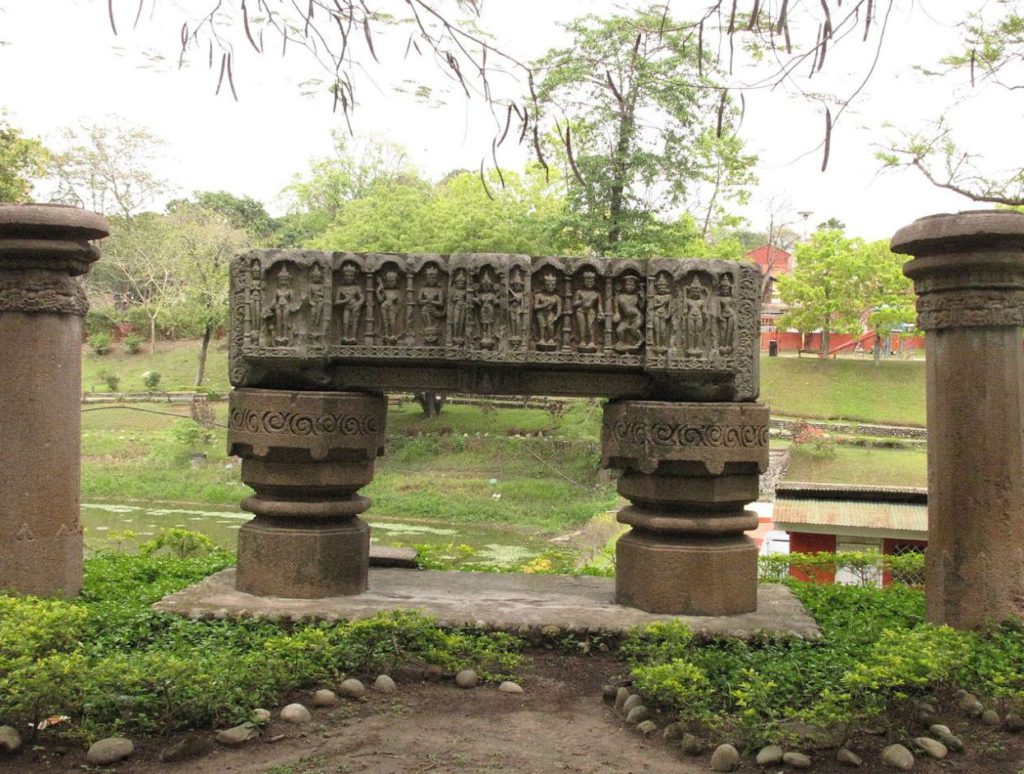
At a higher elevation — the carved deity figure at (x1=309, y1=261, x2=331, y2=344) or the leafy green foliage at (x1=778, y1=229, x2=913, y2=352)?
the leafy green foliage at (x1=778, y1=229, x2=913, y2=352)

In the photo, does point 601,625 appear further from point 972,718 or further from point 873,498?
point 873,498

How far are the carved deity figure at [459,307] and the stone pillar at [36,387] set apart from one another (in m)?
2.13

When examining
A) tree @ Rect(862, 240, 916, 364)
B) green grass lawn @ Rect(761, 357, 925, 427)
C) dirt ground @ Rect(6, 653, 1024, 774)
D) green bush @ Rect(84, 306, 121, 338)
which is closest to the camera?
dirt ground @ Rect(6, 653, 1024, 774)

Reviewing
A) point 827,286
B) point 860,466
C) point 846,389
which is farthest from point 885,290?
point 860,466

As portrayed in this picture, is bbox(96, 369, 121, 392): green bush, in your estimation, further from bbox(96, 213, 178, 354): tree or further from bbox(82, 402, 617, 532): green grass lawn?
bbox(82, 402, 617, 532): green grass lawn

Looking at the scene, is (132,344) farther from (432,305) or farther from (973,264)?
(973,264)

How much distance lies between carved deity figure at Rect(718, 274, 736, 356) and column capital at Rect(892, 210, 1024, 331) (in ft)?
3.15

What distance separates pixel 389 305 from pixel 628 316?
1408mm

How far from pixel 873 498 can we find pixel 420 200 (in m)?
18.7

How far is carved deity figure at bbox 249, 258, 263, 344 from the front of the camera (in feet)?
18.3

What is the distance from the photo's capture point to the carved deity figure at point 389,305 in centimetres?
563

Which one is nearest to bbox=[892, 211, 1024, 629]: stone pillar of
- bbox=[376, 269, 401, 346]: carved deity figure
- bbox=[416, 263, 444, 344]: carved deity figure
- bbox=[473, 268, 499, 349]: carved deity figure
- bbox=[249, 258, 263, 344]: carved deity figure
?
bbox=[473, 268, 499, 349]: carved deity figure

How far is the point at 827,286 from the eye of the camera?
32250 millimetres

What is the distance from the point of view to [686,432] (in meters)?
5.36
